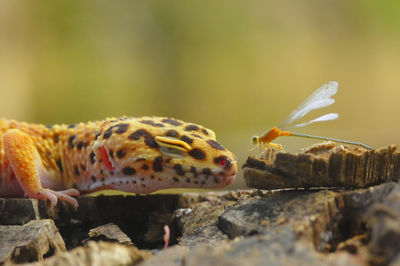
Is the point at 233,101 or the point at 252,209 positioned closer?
the point at 252,209

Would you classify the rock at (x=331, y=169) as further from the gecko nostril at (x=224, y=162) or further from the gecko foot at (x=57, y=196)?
the gecko foot at (x=57, y=196)

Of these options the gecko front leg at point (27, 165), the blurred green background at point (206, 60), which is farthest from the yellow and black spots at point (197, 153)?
the blurred green background at point (206, 60)

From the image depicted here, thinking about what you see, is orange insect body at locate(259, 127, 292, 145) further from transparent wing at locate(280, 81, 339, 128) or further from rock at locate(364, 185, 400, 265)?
rock at locate(364, 185, 400, 265)

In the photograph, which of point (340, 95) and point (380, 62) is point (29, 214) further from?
point (380, 62)

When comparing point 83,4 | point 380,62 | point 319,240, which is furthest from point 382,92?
point 319,240

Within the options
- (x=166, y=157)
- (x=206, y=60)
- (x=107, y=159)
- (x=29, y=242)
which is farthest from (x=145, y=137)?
(x=206, y=60)

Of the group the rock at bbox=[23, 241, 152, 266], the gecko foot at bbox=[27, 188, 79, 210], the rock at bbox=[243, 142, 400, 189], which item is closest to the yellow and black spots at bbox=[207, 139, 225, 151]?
the rock at bbox=[243, 142, 400, 189]

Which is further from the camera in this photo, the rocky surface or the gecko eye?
the gecko eye
